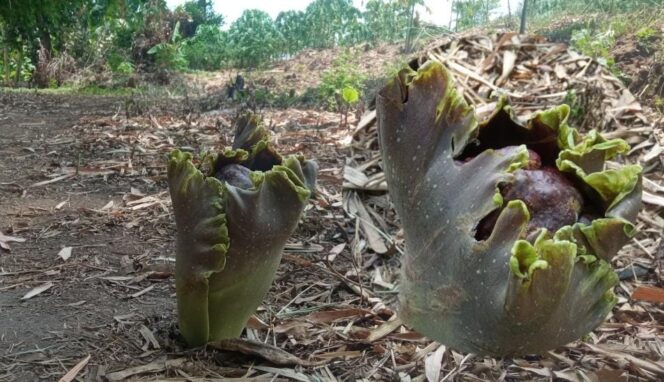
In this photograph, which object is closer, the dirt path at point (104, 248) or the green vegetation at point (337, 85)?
the dirt path at point (104, 248)

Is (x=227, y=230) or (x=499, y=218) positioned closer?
(x=499, y=218)

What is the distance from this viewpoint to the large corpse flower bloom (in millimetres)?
892

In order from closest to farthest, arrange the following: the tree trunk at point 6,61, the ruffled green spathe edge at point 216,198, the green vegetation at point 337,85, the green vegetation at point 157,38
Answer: the ruffled green spathe edge at point 216,198
the green vegetation at point 337,85
the tree trunk at point 6,61
the green vegetation at point 157,38

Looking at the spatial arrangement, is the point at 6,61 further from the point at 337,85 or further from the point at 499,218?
the point at 499,218

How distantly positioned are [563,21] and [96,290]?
674 cm

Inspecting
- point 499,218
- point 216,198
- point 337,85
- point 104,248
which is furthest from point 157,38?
point 499,218

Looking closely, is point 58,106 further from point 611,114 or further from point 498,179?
point 498,179

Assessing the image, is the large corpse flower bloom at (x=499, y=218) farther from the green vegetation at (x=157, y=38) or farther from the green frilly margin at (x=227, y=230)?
the green vegetation at (x=157, y=38)

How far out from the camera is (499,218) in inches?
35.5

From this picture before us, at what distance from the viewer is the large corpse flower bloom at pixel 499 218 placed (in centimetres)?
89

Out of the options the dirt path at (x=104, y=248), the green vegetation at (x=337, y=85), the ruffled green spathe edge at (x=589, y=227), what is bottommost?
the green vegetation at (x=337, y=85)

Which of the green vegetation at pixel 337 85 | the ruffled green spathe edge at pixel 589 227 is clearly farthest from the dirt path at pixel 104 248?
the green vegetation at pixel 337 85

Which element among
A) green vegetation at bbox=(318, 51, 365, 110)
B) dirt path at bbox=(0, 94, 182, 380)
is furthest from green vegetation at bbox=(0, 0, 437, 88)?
dirt path at bbox=(0, 94, 182, 380)

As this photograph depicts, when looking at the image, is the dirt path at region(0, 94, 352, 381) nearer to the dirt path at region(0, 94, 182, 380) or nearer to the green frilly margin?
the dirt path at region(0, 94, 182, 380)
